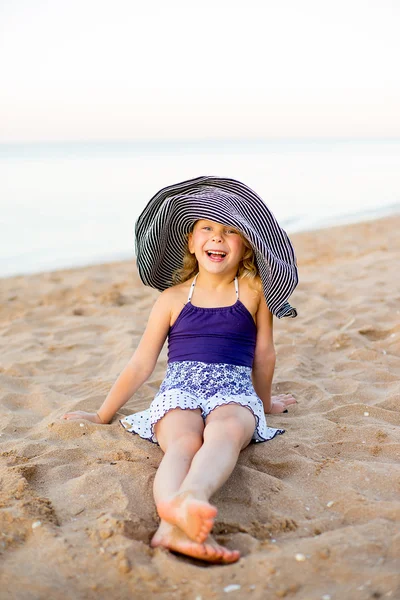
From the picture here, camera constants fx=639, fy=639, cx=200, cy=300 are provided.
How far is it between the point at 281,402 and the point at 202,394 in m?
0.67

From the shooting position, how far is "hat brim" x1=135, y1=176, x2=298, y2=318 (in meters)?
3.01

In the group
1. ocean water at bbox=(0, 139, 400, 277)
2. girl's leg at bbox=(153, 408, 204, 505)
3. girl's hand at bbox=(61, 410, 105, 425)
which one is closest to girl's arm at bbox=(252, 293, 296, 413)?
girl's leg at bbox=(153, 408, 204, 505)

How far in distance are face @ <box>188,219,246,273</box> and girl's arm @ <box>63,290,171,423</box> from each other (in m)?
0.30

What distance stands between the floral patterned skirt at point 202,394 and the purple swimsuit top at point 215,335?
0.16 ft

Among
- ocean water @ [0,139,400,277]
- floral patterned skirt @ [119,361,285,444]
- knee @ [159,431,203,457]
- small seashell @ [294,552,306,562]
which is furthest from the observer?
ocean water @ [0,139,400,277]

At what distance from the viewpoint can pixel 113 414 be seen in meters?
3.24

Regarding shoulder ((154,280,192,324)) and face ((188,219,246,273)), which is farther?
shoulder ((154,280,192,324))

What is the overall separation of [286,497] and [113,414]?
1.10 m

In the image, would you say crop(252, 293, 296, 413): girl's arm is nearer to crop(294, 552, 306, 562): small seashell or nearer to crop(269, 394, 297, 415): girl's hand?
crop(269, 394, 297, 415): girl's hand

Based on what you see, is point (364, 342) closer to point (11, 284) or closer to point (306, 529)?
point (306, 529)

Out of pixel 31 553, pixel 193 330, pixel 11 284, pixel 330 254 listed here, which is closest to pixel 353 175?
pixel 330 254

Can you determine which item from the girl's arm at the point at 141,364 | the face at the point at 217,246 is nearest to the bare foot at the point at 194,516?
the girl's arm at the point at 141,364

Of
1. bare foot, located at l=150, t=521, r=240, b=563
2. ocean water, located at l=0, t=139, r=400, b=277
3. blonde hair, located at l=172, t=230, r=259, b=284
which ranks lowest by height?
ocean water, located at l=0, t=139, r=400, b=277

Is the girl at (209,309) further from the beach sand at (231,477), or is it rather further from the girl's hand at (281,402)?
the beach sand at (231,477)
